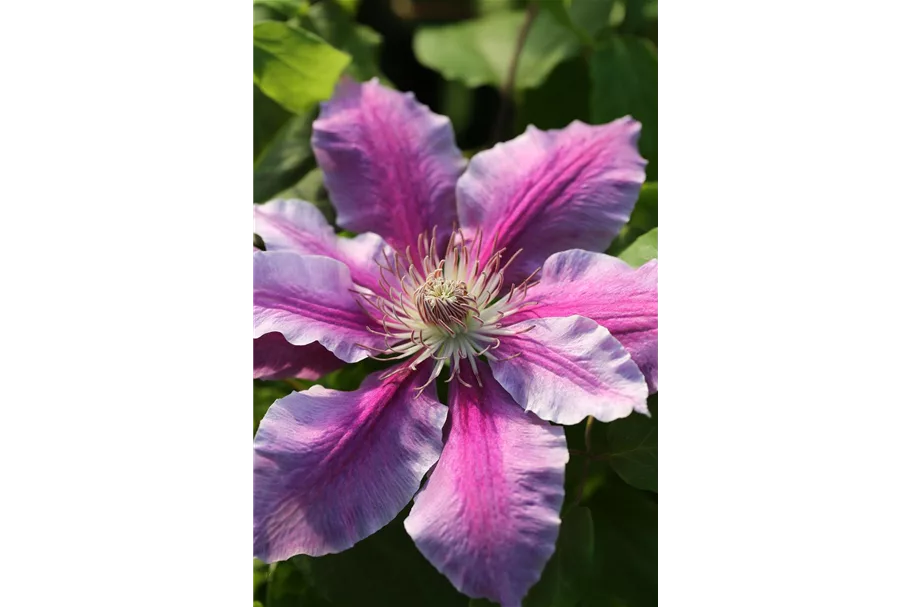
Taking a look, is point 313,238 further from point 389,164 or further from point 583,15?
point 583,15

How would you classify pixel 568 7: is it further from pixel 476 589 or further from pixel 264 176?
pixel 476 589

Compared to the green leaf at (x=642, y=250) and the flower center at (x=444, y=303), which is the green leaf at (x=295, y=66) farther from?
the green leaf at (x=642, y=250)

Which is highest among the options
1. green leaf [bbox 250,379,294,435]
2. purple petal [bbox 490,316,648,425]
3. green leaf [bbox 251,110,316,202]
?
green leaf [bbox 251,110,316,202]

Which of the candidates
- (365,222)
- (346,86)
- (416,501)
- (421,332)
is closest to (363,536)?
(416,501)

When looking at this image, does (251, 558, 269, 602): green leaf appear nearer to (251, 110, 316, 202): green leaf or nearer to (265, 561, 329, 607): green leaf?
(265, 561, 329, 607): green leaf

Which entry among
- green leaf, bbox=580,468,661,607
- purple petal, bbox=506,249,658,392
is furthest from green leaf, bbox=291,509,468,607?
purple petal, bbox=506,249,658,392

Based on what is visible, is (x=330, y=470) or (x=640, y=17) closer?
(x=330, y=470)

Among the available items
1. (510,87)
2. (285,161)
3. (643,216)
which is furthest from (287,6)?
(643,216)
